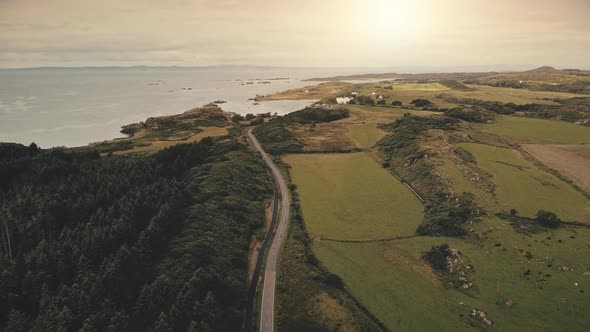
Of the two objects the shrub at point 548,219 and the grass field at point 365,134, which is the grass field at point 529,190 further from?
the grass field at point 365,134

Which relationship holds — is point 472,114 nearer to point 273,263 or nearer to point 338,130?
point 338,130

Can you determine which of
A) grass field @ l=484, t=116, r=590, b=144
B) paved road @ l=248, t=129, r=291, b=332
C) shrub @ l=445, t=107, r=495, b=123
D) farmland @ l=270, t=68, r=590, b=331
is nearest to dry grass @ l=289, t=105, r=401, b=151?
farmland @ l=270, t=68, r=590, b=331

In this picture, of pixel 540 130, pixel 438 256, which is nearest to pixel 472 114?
pixel 540 130

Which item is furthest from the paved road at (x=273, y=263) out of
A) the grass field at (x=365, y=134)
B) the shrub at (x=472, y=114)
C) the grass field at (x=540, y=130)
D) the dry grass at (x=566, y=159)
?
the shrub at (x=472, y=114)

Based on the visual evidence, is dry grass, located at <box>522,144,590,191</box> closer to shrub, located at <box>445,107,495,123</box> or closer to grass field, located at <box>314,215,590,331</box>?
grass field, located at <box>314,215,590,331</box>

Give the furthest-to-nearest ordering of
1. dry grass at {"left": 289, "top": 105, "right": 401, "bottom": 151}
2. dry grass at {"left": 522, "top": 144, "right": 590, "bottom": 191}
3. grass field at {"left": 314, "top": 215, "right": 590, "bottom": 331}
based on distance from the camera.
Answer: dry grass at {"left": 289, "top": 105, "right": 401, "bottom": 151} → dry grass at {"left": 522, "top": 144, "right": 590, "bottom": 191} → grass field at {"left": 314, "top": 215, "right": 590, "bottom": 331}

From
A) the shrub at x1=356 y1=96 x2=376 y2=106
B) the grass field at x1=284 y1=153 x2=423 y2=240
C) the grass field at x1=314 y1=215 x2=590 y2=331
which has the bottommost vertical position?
the grass field at x1=314 y1=215 x2=590 y2=331

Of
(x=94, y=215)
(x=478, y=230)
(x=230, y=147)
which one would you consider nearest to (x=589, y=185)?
(x=478, y=230)
